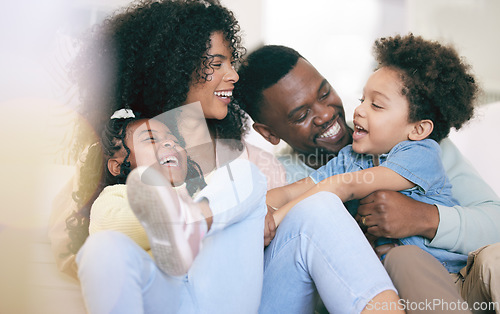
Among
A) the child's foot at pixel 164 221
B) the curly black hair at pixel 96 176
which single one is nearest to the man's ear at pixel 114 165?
the curly black hair at pixel 96 176

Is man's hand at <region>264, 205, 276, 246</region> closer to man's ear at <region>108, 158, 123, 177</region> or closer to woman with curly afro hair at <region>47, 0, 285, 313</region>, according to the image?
woman with curly afro hair at <region>47, 0, 285, 313</region>

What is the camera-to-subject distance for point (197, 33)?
1136 millimetres

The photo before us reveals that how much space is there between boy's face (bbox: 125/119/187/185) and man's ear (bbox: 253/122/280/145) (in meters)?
0.47

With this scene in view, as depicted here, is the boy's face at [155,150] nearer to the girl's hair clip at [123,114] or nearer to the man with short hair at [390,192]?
the girl's hair clip at [123,114]

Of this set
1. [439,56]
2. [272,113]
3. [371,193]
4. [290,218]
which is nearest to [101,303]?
[290,218]

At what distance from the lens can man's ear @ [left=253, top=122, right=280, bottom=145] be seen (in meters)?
1.40

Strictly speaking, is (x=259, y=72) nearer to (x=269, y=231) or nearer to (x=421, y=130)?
(x=421, y=130)

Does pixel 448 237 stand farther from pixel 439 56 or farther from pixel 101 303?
pixel 101 303

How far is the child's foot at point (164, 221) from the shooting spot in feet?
1.87

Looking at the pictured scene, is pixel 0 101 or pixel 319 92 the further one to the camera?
pixel 319 92

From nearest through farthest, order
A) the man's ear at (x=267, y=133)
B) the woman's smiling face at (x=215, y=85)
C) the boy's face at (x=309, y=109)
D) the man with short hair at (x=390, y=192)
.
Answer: the man with short hair at (x=390, y=192) → the woman's smiling face at (x=215, y=85) → the boy's face at (x=309, y=109) → the man's ear at (x=267, y=133)

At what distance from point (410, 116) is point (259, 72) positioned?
0.47 metres

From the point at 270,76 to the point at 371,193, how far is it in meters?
0.51

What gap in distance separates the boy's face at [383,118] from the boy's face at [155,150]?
480mm
